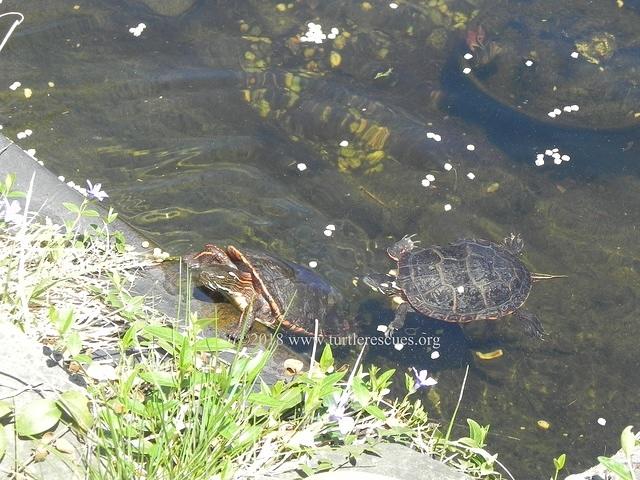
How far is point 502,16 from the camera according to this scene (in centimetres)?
789

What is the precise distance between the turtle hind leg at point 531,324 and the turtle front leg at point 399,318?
856mm

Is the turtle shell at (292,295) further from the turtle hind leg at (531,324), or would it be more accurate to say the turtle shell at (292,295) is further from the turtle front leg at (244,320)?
the turtle hind leg at (531,324)

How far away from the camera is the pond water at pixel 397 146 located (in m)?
5.55

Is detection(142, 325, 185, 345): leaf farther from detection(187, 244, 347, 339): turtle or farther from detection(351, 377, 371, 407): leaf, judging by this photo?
detection(187, 244, 347, 339): turtle

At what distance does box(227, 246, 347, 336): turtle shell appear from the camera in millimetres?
5081

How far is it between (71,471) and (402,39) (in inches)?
230

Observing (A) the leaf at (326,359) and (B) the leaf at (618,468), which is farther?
(A) the leaf at (326,359)

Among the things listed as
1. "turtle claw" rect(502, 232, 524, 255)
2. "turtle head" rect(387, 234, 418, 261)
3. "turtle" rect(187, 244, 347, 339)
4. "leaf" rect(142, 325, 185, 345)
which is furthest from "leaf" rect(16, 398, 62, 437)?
"turtle claw" rect(502, 232, 524, 255)

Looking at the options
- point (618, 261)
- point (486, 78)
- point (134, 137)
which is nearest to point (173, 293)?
point (134, 137)

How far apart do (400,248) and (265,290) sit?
1.37 meters

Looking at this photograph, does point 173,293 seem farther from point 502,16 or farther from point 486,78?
point 502,16

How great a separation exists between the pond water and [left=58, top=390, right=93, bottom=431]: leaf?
2.62 meters

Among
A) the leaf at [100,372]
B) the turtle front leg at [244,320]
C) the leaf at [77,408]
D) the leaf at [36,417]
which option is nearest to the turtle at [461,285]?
the turtle front leg at [244,320]

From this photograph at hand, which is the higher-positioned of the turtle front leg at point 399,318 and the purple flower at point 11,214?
the purple flower at point 11,214
